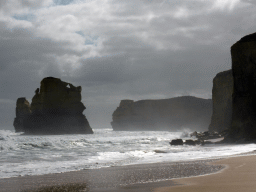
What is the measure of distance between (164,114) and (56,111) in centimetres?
6968

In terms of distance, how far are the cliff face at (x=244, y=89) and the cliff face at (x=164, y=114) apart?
90.5m

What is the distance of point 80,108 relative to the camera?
60562 mm

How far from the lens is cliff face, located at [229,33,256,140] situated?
844 inches

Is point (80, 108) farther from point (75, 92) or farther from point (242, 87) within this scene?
point (242, 87)

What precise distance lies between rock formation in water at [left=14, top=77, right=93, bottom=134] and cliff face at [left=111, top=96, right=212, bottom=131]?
5442 centimetres

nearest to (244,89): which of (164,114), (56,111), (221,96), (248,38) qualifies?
(248,38)

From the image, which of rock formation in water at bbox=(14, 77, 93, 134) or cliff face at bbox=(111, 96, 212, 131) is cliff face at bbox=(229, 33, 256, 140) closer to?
rock formation in water at bbox=(14, 77, 93, 134)

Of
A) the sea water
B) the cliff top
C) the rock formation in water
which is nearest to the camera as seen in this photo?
the sea water

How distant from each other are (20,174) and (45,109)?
53174mm

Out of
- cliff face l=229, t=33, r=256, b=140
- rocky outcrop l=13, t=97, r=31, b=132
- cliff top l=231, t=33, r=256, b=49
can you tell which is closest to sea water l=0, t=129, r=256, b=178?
cliff face l=229, t=33, r=256, b=140

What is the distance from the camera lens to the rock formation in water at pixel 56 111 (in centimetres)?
5791

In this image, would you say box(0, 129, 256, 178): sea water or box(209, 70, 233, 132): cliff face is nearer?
box(0, 129, 256, 178): sea water

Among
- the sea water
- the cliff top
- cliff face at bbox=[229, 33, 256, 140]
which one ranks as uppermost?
the cliff top

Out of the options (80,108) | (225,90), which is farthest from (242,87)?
(80,108)
